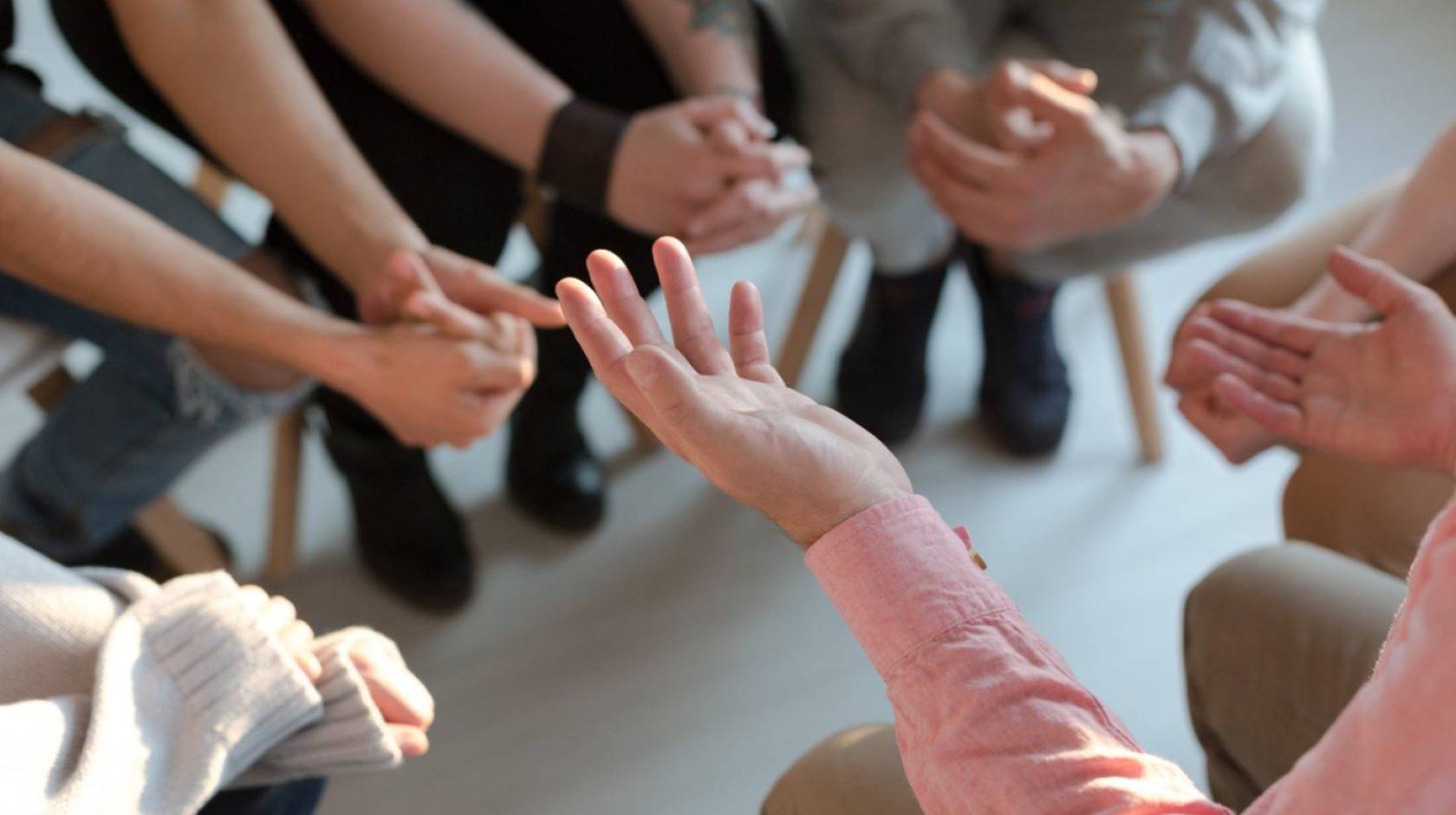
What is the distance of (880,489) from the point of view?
0.55 meters

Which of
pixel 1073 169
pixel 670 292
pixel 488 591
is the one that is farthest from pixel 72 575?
pixel 1073 169

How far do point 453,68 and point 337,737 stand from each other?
1.86ft

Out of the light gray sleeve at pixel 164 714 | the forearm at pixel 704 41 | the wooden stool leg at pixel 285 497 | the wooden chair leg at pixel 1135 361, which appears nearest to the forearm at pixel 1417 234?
the wooden chair leg at pixel 1135 361

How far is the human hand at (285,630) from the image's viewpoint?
24.2 inches

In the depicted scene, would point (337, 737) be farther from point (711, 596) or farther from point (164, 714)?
point (711, 596)

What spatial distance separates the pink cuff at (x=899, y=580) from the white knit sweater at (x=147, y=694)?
11.0 inches

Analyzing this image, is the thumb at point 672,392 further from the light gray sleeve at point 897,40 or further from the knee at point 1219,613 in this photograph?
the light gray sleeve at point 897,40

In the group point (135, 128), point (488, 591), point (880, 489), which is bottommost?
point (488, 591)

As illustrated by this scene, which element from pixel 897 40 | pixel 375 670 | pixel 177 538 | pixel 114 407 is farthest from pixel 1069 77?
pixel 177 538

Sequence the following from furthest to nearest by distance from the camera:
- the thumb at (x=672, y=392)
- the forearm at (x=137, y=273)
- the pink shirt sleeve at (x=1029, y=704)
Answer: the forearm at (x=137, y=273) < the thumb at (x=672, y=392) < the pink shirt sleeve at (x=1029, y=704)

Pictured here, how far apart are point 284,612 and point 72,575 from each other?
0.36 feet

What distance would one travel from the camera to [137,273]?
80cm

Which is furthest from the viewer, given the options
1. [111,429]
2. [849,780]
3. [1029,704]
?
[111,429]

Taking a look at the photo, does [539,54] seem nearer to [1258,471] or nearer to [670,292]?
[670,292]
